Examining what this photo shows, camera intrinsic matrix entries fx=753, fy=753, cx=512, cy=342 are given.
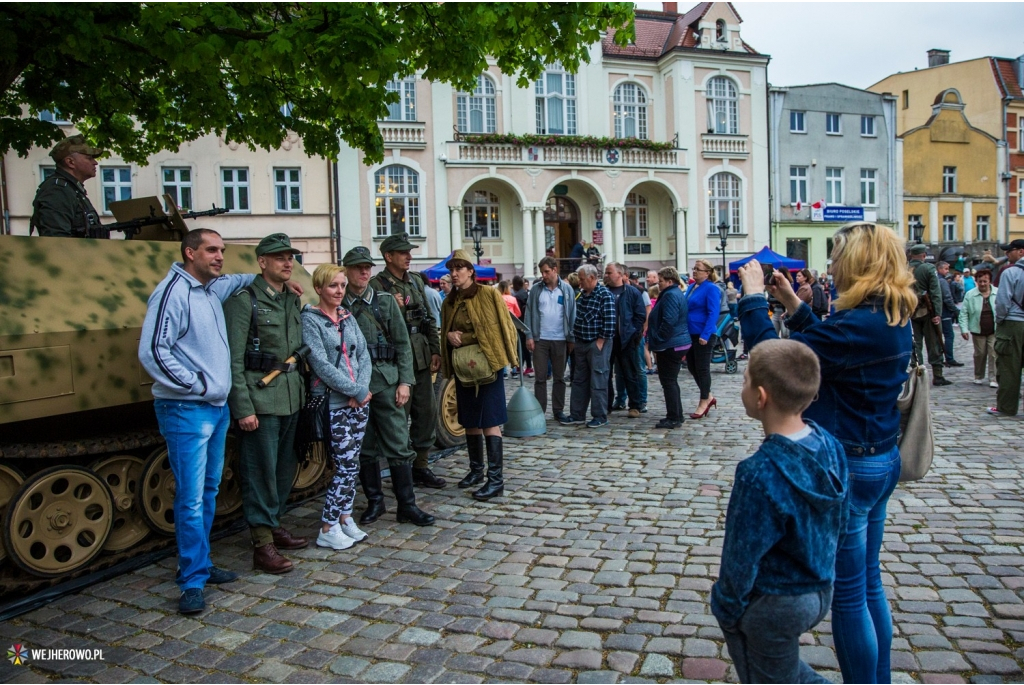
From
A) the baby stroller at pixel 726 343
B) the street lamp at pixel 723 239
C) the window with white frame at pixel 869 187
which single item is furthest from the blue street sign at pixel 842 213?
the baby stroller at pixel 726 343

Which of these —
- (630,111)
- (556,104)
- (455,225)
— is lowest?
(455,225)

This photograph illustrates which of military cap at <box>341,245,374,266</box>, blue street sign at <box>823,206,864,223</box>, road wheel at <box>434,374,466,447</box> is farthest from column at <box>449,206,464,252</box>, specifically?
military cap at <box>341,245,374,266</box>

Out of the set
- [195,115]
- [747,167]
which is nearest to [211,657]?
[195,115]

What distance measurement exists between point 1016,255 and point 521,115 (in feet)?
77.3

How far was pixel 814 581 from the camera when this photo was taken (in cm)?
236

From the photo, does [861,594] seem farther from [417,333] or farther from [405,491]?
[417,333]

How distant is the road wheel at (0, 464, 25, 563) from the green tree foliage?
11.2 feet

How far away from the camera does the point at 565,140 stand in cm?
3023

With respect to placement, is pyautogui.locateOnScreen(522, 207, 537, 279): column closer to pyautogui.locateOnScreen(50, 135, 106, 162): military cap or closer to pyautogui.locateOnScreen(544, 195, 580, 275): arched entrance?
pyautogui.locateOnScreen(544, 195, 580, 275): arched entrance

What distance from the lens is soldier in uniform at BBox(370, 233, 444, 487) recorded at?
6352 mm

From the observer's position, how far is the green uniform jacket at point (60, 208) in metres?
5.84

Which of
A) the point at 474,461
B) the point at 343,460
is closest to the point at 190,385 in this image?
the point at 343,460

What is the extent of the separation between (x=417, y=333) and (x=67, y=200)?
9.69 feet

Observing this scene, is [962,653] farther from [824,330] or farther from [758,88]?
[758,88]
